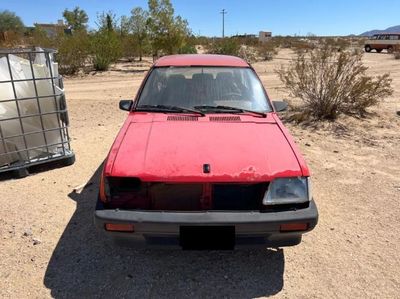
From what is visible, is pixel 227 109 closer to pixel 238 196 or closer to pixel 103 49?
pixel 238 196

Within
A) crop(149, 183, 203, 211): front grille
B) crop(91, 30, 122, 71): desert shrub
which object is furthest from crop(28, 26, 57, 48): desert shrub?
crop(149, 183, 203, 211): front grille

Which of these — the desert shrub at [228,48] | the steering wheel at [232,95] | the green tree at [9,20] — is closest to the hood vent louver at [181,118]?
the steering wheel at [232,95]

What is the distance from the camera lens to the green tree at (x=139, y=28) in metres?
21.7

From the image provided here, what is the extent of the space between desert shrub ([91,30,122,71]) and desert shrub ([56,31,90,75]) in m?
0.37

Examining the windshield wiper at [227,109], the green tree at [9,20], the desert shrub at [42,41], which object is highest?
the green tree at [9,20]

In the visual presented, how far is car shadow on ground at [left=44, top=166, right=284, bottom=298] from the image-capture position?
100 inches

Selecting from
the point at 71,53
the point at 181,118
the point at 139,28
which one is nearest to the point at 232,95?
the point at 181,118

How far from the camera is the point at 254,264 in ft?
9.36

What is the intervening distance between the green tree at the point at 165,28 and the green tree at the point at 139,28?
3.93 metres

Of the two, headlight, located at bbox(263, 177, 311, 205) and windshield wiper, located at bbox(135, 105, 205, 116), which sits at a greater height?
windshield wiper, located at bbox(135, 105, 205, 116)

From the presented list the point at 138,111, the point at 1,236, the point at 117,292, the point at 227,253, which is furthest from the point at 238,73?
the point at 1,236

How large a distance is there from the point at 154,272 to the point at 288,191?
1.23 m

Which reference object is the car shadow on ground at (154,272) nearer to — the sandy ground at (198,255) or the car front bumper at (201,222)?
the sandy ground at (198,255)

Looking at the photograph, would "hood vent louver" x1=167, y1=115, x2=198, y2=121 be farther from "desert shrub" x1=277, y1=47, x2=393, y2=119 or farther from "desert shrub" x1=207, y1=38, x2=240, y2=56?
"desert shrub" x1=207, y1=38, x2=240, y2=56
